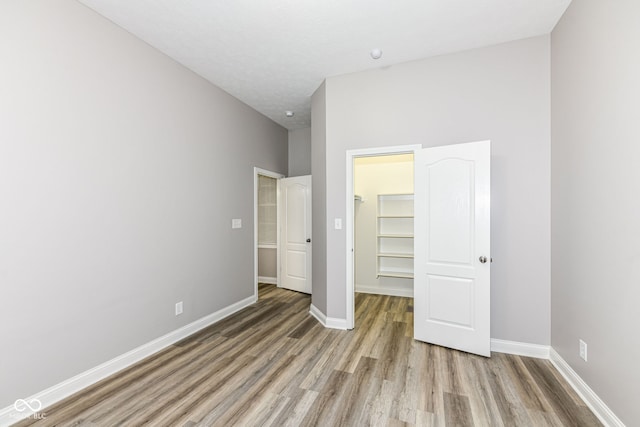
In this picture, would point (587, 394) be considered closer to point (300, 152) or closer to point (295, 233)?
point (295, 233)

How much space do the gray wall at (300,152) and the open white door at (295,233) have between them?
41 centimetres

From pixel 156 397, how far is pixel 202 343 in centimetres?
88

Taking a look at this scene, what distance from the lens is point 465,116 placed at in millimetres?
2867

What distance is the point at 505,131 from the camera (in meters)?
2.73

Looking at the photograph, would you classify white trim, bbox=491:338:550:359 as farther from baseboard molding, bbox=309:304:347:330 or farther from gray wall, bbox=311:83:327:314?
gray wall, bbox=311:83:327:314

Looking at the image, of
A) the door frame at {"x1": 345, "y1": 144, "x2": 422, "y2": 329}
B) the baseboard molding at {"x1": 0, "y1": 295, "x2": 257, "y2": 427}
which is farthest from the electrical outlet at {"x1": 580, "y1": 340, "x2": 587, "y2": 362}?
the baseboard molding at {"x1": 0, "y1": 295, "x2": 257, "y2": 427}

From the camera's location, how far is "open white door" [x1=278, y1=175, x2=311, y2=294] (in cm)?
480

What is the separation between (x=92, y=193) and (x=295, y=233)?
3104 millimetres

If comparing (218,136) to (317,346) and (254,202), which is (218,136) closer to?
(254,202)

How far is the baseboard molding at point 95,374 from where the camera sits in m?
1.81

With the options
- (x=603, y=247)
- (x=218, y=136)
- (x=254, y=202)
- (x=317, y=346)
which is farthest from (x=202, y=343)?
(x=603, y=247)

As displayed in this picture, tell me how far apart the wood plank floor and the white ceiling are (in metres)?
3.03
